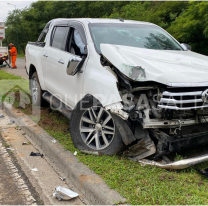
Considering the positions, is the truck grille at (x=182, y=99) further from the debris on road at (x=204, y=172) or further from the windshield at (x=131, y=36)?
the windshield at (x=131, y=36)

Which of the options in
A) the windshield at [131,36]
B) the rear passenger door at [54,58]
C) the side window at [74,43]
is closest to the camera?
the windshield at [131,36]

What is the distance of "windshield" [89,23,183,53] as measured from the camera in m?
4.32

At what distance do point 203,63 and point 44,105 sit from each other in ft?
13.1

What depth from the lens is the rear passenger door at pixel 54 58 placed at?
502 centimetres

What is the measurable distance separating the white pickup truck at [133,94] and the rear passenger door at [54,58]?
1.24 ft

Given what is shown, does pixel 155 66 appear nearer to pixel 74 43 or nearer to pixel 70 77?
pixel 70 77

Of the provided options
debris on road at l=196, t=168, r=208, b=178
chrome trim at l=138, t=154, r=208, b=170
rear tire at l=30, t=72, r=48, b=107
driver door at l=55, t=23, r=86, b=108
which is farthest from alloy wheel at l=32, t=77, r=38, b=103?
debris on road at l=196, t=168, r=208, b=178

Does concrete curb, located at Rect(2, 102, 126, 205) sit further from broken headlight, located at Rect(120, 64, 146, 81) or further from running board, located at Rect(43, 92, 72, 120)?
broken headlight, located at Rect(120, 64, 146, 81)

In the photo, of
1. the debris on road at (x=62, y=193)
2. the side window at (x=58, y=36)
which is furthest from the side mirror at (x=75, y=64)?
the debris on road at (x=62, y=193)

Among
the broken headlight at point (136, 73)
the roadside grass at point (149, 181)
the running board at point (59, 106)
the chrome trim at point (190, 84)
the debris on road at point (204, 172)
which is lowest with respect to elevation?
the roadside grass at point (149, 181)

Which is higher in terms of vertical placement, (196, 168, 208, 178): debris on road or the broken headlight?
the broken headlight

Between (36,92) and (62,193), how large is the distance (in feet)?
12.4

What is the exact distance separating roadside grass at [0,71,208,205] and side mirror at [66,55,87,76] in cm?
114

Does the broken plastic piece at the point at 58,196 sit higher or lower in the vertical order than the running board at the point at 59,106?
lower
